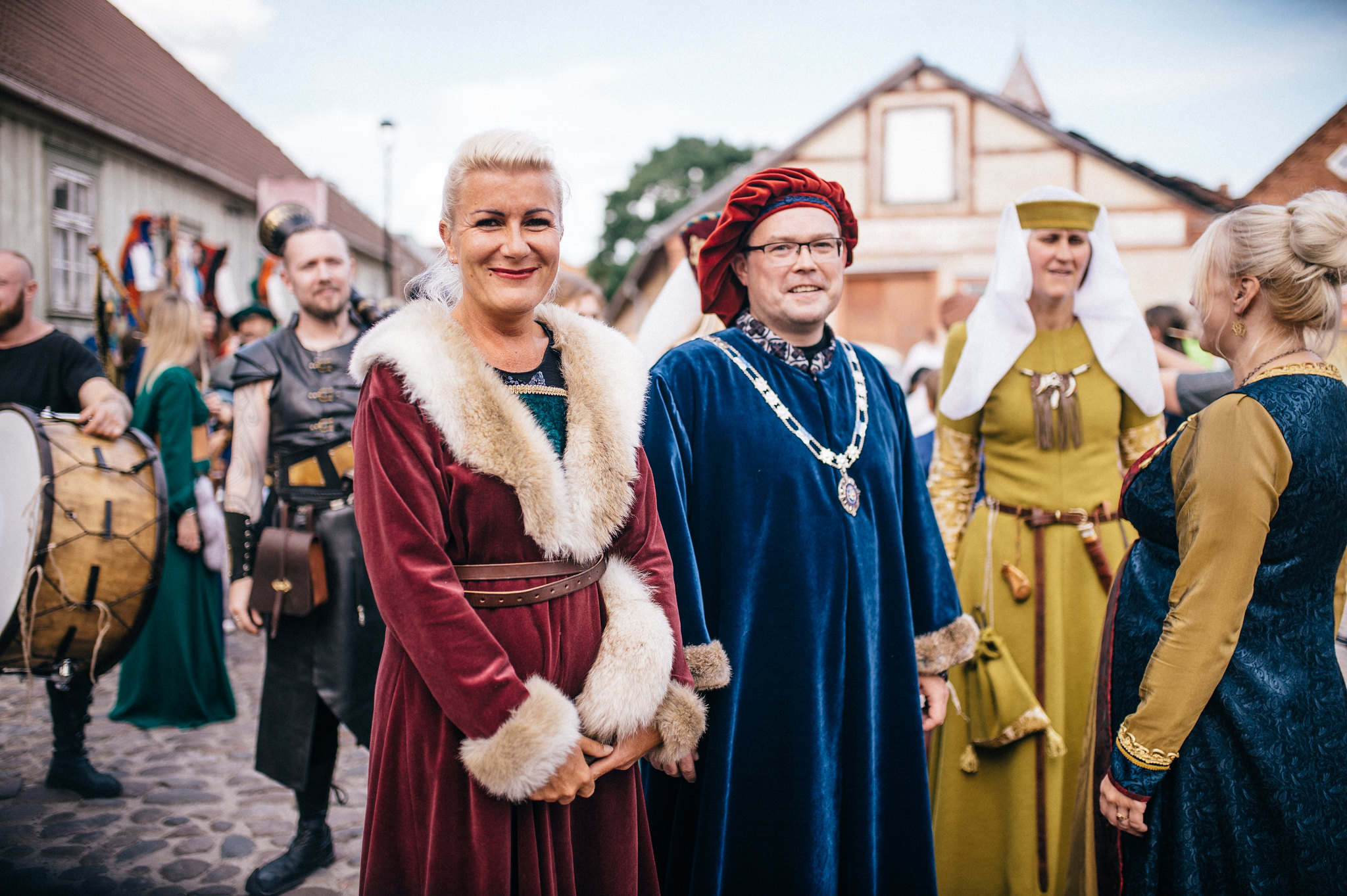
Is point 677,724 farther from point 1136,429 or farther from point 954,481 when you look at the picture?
point 1136,429

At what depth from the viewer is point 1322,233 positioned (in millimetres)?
1842

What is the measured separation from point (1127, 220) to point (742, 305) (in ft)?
50.4

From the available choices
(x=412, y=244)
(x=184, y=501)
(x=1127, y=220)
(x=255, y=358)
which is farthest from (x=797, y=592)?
(x=412, y=244)

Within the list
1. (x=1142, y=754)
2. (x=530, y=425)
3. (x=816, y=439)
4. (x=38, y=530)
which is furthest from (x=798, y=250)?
(x=38, y=530)

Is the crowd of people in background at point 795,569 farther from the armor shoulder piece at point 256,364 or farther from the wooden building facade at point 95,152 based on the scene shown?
the wooden building facade at point 95,152

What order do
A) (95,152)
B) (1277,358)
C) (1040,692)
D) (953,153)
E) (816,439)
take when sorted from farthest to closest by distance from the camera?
(953,153), (95,152), (1040,692), (816,439), (1277,358)

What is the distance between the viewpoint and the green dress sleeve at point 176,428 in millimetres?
4492

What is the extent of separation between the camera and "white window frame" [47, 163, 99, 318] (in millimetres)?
11938

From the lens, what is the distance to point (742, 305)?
102 inches

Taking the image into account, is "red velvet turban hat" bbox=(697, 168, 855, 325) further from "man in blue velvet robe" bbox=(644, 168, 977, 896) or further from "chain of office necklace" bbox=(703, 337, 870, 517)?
"chain of office necklace" bbox=(703, 337, 870, 517)

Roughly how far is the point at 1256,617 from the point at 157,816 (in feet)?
12.8

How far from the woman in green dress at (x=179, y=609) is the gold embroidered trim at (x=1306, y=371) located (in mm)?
4620

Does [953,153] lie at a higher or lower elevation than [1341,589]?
higher

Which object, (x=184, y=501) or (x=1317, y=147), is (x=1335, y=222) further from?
(x=1317, y=147)
